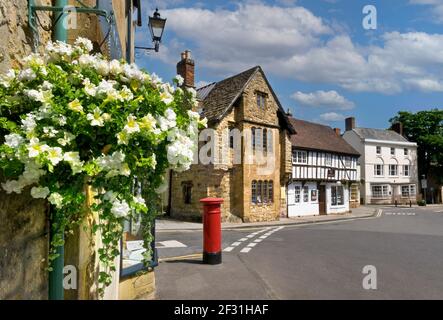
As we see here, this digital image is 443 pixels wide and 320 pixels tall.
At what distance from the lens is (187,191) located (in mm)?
21906

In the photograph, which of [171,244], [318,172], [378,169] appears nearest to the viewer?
[171,244]

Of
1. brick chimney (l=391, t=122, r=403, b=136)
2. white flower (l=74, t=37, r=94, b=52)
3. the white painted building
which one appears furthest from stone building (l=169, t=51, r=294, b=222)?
brick chimney (l=391, t=122, r=403, b=136)

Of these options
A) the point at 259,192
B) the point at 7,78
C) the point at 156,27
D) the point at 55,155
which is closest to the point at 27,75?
the point at 7,78

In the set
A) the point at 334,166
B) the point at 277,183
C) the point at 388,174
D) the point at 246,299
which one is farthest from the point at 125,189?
the point at 388,174

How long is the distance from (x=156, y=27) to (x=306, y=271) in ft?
28.1

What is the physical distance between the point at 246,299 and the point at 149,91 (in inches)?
175

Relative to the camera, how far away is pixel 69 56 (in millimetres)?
2355

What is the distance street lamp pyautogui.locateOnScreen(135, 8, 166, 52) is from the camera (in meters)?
10.6

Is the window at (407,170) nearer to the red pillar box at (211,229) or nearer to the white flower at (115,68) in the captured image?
the red pillar box at (211,229)

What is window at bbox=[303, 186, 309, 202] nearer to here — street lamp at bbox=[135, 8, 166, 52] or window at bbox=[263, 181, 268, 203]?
window at bbox=[263, 181, 268, 203]

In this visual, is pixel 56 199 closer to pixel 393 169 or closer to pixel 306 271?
pixel 306 271

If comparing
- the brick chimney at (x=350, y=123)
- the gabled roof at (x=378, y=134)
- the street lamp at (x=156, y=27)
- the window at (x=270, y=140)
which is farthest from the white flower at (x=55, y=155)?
the brick chimney at (x=350, y=123)

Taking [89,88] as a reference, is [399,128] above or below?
above

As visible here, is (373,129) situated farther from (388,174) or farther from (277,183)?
(277,183)
